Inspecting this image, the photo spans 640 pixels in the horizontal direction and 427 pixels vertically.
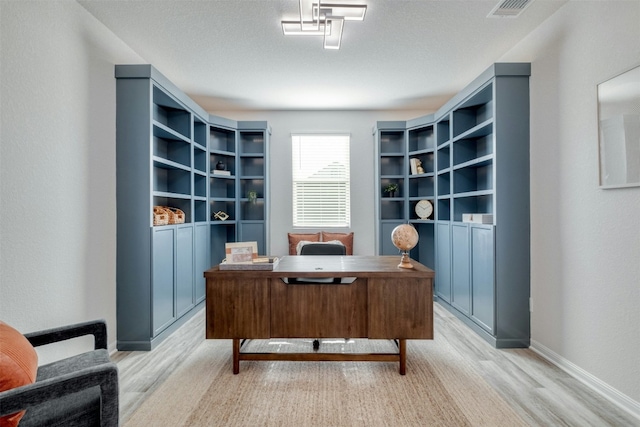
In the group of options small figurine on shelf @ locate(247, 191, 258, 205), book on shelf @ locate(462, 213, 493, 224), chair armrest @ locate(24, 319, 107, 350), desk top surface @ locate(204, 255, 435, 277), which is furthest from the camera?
small figurine on shelf @ locate(247, 191, 258, 205)

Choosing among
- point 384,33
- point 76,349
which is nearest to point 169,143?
point 76,349

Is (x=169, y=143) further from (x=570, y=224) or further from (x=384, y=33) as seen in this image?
(x=570, y=224)

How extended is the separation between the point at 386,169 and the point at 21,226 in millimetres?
4335

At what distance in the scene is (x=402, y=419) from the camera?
6.21 ft

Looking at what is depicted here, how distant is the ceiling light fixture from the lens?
2.46 m

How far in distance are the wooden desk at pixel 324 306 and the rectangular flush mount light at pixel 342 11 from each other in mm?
1977

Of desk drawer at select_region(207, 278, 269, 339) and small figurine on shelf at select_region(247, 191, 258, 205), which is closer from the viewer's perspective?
desk drawer at select_region(207, 278, 269, 339)

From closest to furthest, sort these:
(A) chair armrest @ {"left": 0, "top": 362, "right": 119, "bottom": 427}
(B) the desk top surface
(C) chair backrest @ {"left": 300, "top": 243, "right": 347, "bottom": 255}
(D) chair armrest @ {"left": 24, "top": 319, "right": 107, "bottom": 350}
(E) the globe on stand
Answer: (A) chair armrest @ {"left": 0, "top": 362, "right": 119, "bottom": 427}, (D) chair armrest @ {"left": 24, "top": 319, "right": 107, "bottom": 350}, (B) the desk top surface, (E) the globe on stand, (C) chair backrest @ {"left": 300, "top": 243, "right": 347, "bottom": 255}

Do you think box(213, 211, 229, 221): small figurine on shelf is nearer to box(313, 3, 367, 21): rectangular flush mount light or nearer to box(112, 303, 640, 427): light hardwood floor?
box(112, 303, 640, 427): light hardwood floor

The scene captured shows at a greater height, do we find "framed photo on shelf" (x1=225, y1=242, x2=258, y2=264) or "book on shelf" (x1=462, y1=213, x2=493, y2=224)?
"book on shelf" (x1=462, y1=213, x2=493, y2=224)

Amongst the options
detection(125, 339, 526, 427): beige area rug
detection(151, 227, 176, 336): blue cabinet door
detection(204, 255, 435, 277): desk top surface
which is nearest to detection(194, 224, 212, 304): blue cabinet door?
detection(151, 227, 176, 336): blue cabinet door

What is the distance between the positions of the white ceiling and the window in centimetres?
81

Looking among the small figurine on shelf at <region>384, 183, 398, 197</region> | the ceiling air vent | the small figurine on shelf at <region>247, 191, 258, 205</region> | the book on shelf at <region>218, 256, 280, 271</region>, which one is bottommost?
the book on shelf at <region>218, 256, 280, 271</region>

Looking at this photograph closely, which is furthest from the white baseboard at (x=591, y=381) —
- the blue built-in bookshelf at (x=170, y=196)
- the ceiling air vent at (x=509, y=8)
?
the blue built-in bookshelf at (x=170, y=196)
